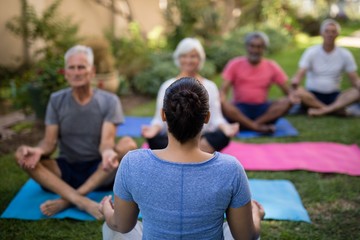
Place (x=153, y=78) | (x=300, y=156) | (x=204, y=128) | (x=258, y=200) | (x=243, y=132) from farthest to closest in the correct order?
A: (x=153, y=78) → (x=243, y=132) → (x=300, y=156) → (x=204, y=128) → (x=258, y=200)

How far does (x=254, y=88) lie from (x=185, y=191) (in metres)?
3.69

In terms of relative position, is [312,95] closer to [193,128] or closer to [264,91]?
[264,91]

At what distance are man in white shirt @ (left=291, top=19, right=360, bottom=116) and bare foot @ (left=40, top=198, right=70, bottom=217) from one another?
137 inches

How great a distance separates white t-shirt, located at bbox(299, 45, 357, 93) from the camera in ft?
17.3

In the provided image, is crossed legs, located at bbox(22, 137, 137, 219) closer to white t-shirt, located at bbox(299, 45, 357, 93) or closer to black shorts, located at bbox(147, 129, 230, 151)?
black shorts, located at bbox(147, 129, 230, 151)

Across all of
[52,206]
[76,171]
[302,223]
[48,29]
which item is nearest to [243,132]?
[302,223]

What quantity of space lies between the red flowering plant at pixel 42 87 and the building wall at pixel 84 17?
1902 millimetres

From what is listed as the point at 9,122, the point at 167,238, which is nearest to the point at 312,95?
the point at 9,122

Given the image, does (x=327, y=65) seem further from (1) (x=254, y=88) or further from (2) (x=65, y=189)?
(2) (x=65, y=189)

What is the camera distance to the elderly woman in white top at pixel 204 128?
129 inches

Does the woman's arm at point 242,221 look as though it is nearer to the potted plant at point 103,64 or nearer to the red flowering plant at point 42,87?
the red flowering plant at point 42,87

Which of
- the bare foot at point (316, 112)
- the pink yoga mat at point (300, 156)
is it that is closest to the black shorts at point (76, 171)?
the pink yoga mat at point (300, 156)

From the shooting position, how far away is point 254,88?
193 inches

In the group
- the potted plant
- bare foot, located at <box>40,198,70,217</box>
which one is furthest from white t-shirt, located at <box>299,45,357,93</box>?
bare foot, located at <box>40,198,70,217</box>
